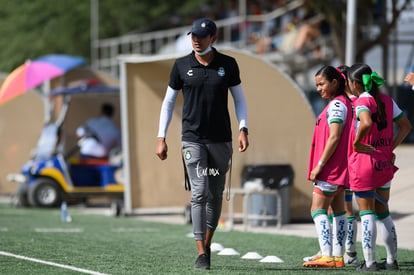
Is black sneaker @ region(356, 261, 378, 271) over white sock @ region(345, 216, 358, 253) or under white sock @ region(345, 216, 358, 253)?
under

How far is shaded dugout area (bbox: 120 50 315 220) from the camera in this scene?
1689cm

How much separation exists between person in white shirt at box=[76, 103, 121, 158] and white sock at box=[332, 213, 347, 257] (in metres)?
12.2

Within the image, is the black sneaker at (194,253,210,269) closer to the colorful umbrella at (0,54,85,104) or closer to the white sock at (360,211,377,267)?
the white sock at (360,211,377,267)

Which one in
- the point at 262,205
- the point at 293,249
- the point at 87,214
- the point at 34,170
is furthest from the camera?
the point at 34,170

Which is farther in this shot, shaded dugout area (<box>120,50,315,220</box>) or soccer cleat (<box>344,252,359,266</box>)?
shaded dugout area (<box>120,50,315,220</box>)

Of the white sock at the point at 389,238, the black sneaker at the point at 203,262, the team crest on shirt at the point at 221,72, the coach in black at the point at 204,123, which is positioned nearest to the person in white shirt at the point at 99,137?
the coach in black at the point at 204,123

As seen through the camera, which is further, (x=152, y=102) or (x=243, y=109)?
(x=152, y=102)

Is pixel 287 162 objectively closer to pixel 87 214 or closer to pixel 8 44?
pixel 87 214

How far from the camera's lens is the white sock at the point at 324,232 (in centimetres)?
912

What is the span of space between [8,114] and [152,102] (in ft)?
27.7

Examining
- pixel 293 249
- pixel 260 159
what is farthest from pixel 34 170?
pixel 293 249

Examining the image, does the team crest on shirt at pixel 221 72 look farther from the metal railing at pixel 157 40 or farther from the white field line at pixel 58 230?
the metal railing at pixel 157 40

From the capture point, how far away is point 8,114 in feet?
83.2

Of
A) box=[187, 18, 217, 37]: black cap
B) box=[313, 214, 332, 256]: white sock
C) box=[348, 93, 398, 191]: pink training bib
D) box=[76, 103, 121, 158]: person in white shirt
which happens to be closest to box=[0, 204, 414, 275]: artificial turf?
box=[313, 214, 332, 256]: white sock
